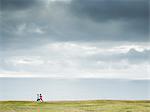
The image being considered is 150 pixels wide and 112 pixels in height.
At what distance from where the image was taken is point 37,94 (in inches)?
2908

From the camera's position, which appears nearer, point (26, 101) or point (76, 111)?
point (76, 111)

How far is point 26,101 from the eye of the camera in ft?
233

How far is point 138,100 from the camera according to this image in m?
73.4

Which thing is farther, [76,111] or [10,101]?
[10,101]

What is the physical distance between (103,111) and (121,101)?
20.4 m

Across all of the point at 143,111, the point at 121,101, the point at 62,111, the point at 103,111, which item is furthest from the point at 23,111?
the point at 121,101

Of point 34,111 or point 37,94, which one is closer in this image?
point 34,111

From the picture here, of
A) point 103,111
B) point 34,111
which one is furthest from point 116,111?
point 34,111

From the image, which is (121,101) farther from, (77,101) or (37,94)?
(37,94)

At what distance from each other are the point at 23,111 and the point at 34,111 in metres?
1.72

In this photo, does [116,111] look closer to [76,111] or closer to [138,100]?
[76,111]

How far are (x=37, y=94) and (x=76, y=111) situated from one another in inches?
964

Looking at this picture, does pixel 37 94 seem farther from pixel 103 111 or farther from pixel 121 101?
pixel 103 111

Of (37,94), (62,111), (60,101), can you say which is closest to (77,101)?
(60,101)
